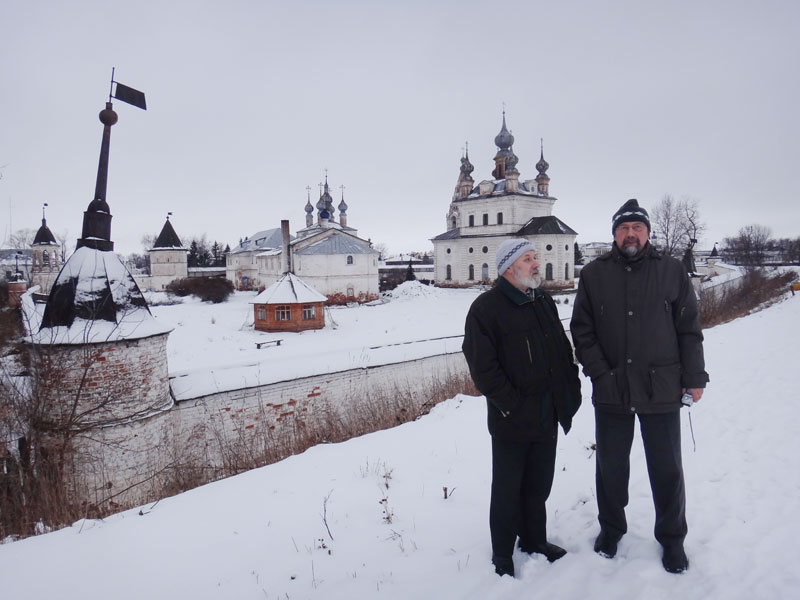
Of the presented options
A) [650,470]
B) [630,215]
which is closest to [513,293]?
[630,215]

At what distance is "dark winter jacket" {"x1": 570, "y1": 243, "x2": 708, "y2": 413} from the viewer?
2.78m

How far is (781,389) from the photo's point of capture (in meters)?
6.40

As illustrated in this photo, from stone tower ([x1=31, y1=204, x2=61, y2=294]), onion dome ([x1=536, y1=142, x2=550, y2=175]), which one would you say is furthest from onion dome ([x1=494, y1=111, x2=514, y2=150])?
stone tower ([x1=31, y1=204, x2=61, y2=294])

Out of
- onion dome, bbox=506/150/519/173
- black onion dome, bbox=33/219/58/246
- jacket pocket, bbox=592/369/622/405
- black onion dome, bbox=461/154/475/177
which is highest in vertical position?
black onion dome, bbox=461/154/475/177

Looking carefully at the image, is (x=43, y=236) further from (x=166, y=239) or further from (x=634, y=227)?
(x=634, y=227)

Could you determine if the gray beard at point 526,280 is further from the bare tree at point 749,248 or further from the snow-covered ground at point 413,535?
the bare tree at point 749,248

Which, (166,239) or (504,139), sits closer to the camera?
(504,139)

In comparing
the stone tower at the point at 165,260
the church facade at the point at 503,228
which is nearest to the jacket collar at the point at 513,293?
the church facade at the point at 503,228

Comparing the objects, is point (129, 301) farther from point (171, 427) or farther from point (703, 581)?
point (703, 581)

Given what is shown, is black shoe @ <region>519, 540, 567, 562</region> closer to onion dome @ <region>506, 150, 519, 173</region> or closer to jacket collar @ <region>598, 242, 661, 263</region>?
jacket collar @ <region>598, 242, 661, 263</region>

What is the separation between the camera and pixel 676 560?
2.69 metres

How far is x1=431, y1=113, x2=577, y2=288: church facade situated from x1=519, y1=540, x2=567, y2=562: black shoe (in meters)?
34.2

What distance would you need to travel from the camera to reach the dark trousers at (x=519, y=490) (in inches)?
110

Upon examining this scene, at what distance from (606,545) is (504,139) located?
4081 centimetres
